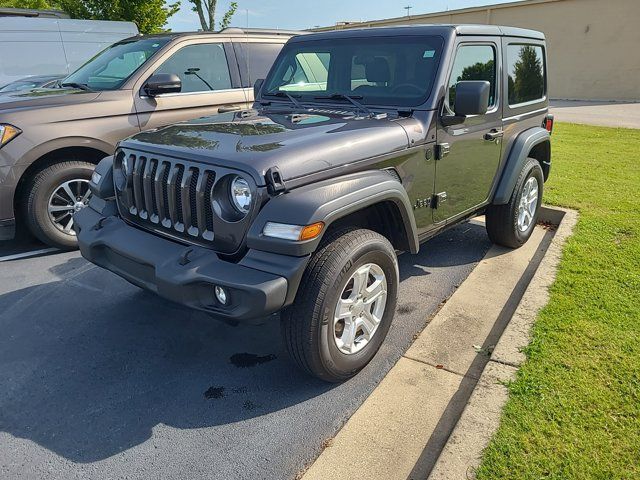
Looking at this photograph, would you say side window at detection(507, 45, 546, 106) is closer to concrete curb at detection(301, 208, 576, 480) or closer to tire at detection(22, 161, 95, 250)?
concrete curb at detection(301, 208, 576, 480)

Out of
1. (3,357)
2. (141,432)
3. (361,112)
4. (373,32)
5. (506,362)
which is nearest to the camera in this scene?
(141,432)

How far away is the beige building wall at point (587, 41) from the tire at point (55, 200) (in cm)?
2465

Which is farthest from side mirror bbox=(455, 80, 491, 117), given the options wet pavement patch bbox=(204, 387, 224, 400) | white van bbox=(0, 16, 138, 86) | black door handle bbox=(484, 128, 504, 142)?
white van bbox=(0, 16, 138, 86)

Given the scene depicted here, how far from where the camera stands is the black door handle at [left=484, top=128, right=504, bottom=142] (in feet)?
13.1

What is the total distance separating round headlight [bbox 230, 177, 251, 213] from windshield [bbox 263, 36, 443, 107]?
151 centimetres

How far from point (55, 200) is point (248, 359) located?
286 cm

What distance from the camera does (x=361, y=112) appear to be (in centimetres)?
358

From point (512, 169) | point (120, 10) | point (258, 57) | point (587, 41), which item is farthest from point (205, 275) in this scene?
point (587, 41)

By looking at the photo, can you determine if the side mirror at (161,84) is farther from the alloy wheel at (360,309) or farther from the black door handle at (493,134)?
the alloy wheel at (360,309)

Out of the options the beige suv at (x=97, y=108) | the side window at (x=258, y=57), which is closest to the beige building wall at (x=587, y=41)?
the side window at (x=258, y=57)

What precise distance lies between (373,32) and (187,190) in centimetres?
206

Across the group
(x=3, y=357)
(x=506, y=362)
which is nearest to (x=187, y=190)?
(x=3, y=357)

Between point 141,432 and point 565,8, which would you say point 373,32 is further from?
point 565,8

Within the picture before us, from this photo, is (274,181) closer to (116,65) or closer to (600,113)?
(116,65)
